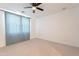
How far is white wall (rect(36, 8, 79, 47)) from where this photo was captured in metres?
5.00

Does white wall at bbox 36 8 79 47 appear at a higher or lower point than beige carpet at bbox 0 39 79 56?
higher

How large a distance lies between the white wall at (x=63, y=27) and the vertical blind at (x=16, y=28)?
1.52 meters

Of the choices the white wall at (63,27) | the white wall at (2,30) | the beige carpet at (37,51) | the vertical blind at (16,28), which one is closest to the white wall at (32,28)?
the vertical blind at (16,28)

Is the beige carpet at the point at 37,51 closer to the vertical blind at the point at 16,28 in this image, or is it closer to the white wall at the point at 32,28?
the vertical blind at the point at 16,28

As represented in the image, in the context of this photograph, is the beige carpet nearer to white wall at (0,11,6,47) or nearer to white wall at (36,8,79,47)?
white wall at (0,11,6,47)

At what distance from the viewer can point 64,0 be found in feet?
4.22

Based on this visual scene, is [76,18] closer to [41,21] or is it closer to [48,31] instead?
[48,31]

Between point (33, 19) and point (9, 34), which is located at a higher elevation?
point (33, 19)

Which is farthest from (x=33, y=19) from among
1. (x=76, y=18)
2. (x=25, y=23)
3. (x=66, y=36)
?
(x=76, y=18)

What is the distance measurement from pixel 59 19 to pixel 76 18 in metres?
1.37

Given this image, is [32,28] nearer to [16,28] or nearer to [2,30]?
[16,28]

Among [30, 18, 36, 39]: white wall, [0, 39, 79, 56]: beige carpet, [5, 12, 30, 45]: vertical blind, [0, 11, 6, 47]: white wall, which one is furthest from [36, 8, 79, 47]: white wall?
[0, 11, 6, 47]: white wall

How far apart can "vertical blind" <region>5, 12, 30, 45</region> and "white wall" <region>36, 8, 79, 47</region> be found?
4.97ft

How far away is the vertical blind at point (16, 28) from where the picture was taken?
5328mm
